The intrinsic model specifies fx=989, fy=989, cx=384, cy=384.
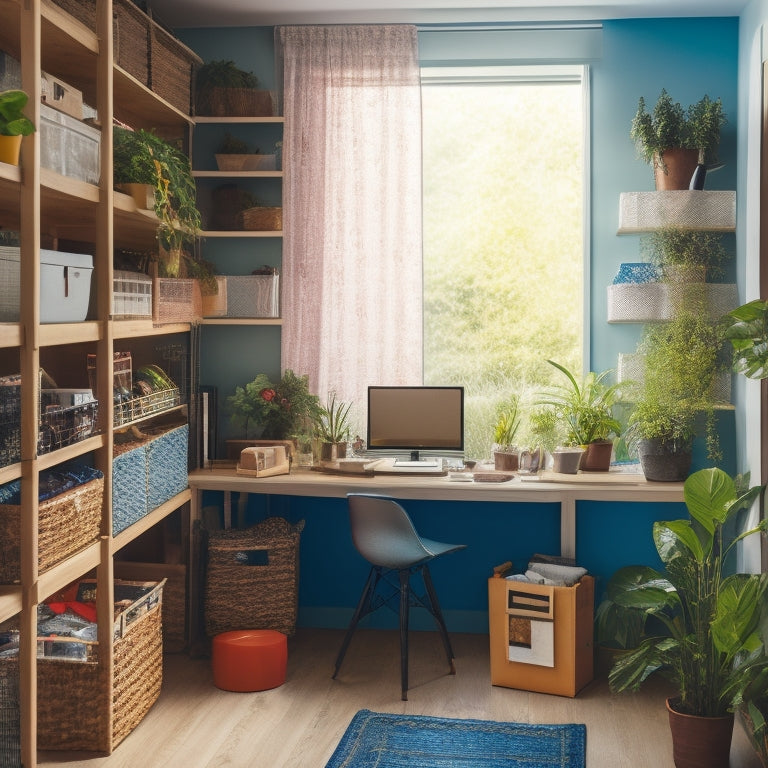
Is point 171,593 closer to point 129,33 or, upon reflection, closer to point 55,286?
point 55,286

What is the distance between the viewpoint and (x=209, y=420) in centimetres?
433

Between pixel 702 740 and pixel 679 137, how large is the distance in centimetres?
238

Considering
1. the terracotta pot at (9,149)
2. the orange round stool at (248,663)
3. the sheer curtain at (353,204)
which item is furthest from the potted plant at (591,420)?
the terracotta pot at (9,149)

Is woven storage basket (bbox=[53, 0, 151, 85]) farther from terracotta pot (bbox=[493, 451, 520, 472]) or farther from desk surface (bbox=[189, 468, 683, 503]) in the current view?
terracotta pot (bbox=[493, 451, 520, 472])

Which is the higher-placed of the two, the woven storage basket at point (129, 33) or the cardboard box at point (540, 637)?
the woven storage basket at point (129, 33)

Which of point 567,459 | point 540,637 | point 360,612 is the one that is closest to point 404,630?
point 360,612

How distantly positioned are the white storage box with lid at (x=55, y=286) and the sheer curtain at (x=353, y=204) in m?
1.42

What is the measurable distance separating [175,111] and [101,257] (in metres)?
1.09

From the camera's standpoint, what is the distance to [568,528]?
4047 mm

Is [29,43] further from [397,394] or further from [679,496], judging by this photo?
[679,496]

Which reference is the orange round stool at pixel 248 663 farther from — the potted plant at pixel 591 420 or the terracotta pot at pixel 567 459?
the potted plant at pixel 591 420

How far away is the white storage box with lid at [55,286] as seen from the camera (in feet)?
8.82

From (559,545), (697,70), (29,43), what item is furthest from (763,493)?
(29,43)

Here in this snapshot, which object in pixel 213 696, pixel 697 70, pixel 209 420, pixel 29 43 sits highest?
pixel 697 70
